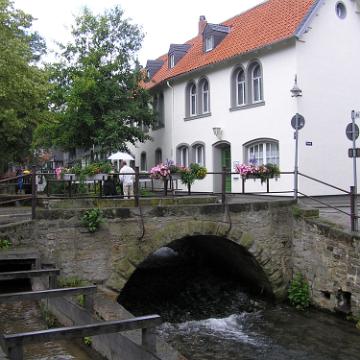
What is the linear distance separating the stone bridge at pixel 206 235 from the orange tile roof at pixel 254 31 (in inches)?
294

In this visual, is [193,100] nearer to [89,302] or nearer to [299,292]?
[299,292]

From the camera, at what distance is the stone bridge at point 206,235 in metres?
9.77

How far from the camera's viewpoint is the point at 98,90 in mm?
21281

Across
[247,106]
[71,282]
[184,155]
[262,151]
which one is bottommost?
[71,282]

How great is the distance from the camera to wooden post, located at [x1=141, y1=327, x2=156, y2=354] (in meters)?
5.21

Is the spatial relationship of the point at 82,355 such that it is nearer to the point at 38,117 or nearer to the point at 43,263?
the point at 43,263

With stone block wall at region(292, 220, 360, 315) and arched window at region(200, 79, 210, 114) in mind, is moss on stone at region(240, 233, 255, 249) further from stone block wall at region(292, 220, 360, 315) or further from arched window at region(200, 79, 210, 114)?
arched window at region(200, 79, 210, 114)

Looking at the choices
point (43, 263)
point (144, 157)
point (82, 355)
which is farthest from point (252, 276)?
point (144, 157)

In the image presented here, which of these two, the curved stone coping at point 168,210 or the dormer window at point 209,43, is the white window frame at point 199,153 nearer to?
the dormer window at point 209,43

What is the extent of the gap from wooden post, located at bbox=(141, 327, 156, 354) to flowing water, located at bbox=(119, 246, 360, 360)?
403cm

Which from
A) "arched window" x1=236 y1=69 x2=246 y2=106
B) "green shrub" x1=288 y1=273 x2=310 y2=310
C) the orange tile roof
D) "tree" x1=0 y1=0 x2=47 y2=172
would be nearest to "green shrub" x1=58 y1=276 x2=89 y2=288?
"green shrub" x1=288 y1=273 x2=310 y2=310

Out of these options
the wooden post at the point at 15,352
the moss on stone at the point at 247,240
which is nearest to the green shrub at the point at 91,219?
the moss on stone at the point at 247,240

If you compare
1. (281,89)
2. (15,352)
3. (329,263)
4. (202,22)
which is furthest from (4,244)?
(202,22)

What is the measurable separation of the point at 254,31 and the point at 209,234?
1095 centimetres
